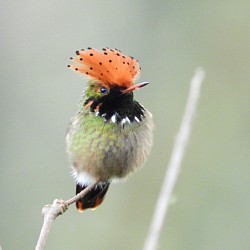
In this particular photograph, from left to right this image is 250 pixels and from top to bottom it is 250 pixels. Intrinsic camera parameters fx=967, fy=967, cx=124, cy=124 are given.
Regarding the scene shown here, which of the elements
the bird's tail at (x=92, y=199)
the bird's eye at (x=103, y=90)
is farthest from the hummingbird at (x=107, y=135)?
the bird's tail at (x=92, y=199)

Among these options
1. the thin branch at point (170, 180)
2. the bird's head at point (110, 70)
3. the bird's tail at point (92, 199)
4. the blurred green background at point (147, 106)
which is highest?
the blurred green background at point (147, 106)

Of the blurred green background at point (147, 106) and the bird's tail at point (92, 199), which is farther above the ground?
the blurred green background at point (147, 106)

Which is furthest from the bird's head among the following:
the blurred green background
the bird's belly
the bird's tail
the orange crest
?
the blurred green background

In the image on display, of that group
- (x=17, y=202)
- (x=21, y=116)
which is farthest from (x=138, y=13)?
(x=17, y=202)

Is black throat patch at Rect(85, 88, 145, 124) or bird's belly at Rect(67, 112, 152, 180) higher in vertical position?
black throat patch at Rect(85, 88, 145, 124)

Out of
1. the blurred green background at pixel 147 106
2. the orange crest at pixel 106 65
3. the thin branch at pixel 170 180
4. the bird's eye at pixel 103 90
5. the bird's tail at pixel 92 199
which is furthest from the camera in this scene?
the blurred green background at pixel 147 106

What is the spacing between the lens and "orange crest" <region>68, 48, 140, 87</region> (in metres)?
4.58

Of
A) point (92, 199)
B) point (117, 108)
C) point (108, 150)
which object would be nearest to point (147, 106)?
point (92, 199)

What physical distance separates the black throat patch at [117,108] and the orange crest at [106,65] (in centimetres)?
24

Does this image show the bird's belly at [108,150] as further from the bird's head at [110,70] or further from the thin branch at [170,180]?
the thin branch at [170,180]

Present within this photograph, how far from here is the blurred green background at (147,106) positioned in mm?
9078

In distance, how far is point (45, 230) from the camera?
3834 millimetres

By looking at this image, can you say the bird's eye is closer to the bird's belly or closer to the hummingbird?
the hummingbird

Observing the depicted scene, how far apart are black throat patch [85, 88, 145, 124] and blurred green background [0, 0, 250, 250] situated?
3.38 meters
